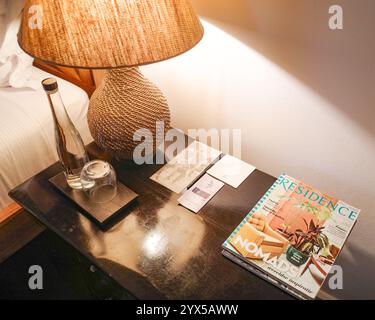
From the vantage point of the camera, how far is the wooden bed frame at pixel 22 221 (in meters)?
1.16

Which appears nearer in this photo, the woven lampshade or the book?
the woven lampshade

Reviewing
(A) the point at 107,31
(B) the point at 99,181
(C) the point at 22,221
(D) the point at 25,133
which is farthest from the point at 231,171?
(C) the point at 22,221

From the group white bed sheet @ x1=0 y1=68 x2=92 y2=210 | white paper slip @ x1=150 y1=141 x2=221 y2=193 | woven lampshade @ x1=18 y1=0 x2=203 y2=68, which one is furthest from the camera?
white bed sheet @ x1=0 y1=68 x2=92 y2=210

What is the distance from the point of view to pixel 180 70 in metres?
1.06

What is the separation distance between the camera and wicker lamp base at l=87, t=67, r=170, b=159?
795 mm

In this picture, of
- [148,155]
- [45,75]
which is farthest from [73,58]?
[45,75]

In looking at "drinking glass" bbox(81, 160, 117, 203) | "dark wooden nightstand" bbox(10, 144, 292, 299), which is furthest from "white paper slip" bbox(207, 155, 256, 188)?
"drinking glass" bbox(81, 160, 117, 203)

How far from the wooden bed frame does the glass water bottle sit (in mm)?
433

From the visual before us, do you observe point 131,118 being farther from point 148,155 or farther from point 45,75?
point 45,75

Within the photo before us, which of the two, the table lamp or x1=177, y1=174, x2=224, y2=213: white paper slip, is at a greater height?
the table lamp

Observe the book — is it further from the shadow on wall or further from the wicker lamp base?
the wicker lamp base

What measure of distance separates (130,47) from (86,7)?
103 millimetres

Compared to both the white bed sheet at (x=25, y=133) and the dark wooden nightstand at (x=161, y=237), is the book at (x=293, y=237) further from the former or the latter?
the white bed sheet at (x=25, y=133)

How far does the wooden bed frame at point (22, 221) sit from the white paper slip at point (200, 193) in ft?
2.27
